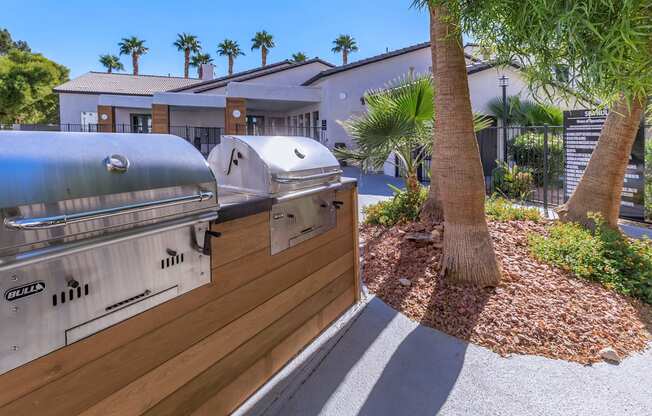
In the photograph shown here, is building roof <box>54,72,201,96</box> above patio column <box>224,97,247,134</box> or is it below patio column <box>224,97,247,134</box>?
above

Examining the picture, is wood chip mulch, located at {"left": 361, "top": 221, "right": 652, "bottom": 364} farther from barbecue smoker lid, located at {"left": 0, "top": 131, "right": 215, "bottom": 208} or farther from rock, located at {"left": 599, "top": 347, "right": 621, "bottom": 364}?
barbecue smoker lid, located at {"left": 0, "top": 131, "right": 215, "bottom": 208}

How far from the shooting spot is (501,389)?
252 centimetres

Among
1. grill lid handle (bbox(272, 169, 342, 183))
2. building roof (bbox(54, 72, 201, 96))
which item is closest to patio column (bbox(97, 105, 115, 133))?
building roof (bbox(54, 72, 201, 96))

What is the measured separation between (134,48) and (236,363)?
4295 centimetres

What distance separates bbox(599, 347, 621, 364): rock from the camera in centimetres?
282

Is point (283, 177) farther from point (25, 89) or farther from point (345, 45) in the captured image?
point (345, 45)

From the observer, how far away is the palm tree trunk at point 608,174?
16.2 feet

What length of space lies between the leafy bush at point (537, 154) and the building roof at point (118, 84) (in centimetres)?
1902

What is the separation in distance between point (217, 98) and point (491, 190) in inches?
479

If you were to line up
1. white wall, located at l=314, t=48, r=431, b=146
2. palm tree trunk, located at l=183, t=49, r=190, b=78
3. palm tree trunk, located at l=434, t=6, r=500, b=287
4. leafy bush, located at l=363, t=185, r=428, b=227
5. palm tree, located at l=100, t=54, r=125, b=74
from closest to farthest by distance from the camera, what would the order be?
1. palm tree trunk, located at l=434, t=6, r=500, b=287
2. leafy bush, located at l=363, t=185, r=428, b=227
3. white wall, located at l=314, t=48, r=431, b=146
4. palm tree trunk, located at l=183, t=49, r=190, b=78
5. palm tree, located at l=100, t=54, r=125, b=74

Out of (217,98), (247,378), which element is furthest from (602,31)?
(217,98)

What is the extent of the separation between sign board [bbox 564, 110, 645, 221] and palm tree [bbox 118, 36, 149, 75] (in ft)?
128

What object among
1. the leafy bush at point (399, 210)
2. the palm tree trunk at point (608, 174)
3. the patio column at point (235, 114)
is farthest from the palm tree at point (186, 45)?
the palm tree trunk at point (608, 174)

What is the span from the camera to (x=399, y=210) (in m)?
6.17
